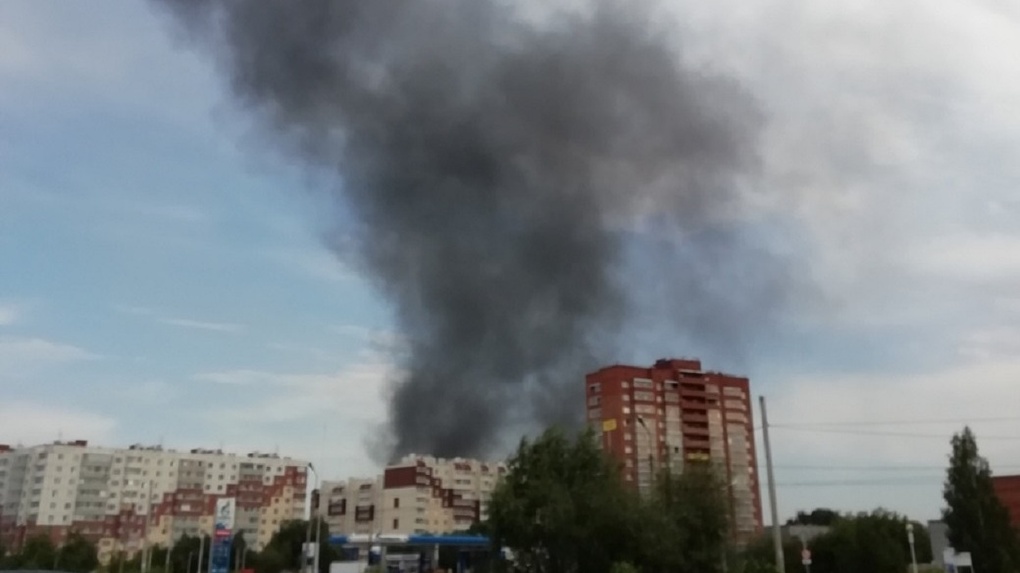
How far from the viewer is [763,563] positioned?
32.4 m

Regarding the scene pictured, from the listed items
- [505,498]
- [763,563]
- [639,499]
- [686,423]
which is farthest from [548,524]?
[686,423]

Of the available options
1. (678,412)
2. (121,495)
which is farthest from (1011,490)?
(121,495)

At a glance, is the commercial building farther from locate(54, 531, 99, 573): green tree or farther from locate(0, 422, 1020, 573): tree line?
locate(0, 422, 1020, 573): tree line

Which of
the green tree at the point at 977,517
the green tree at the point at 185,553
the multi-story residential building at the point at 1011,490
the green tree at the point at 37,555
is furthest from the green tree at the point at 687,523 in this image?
the green tree at the point at 185,553

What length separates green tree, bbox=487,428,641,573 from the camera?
36406 mm

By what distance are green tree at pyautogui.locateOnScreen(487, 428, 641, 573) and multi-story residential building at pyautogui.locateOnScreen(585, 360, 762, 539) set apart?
8682 centimetres

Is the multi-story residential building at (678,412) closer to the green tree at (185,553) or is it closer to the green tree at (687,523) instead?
the green tree at (185,553)

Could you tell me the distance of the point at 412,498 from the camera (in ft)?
474

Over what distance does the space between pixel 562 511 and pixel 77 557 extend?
89.0 metres

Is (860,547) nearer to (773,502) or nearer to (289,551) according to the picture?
(773,502)

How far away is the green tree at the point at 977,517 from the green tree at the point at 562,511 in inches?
980

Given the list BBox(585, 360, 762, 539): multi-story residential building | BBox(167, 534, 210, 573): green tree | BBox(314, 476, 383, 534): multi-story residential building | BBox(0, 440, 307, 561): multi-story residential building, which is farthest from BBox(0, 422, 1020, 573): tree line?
BBox(314, 476, 383, 534): multi-story residential building

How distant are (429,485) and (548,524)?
382ft

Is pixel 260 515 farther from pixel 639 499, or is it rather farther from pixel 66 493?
pixel 639 499
